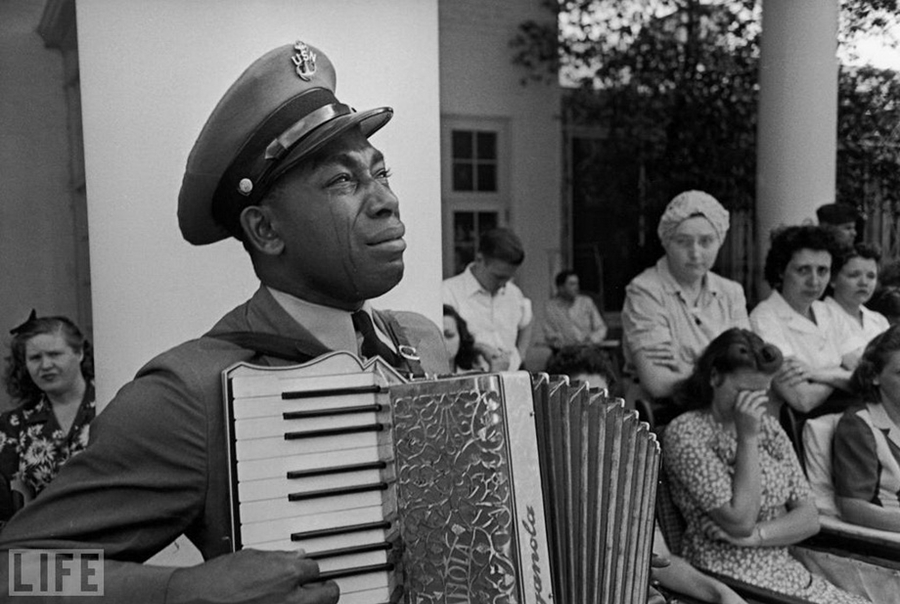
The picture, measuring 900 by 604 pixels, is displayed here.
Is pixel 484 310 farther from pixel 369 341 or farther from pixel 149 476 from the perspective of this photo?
pixel 149 476

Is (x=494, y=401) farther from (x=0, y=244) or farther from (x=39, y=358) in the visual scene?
(x=0, y=244)

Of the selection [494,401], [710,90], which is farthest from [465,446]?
[710,90]

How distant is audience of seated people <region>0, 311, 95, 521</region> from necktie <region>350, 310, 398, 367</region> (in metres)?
1.83

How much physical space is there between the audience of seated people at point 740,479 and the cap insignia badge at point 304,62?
1.83 m

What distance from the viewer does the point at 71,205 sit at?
334cm

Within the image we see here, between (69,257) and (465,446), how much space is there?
8.12 feet

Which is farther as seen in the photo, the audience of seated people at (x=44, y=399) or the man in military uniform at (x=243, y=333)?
the audience of seated people at (x=44, y=399)

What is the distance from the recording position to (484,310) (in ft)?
14.7

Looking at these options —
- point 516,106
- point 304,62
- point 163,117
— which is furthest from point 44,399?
point 516,106

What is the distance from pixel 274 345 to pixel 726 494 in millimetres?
1795

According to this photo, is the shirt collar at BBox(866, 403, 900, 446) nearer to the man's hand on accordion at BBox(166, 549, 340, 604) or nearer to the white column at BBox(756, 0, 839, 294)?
the white column at BBox(756, 0, 839, 294)

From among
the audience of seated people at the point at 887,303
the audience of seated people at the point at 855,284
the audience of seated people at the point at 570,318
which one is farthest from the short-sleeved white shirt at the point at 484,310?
the audience of seated people at the point at 570,318

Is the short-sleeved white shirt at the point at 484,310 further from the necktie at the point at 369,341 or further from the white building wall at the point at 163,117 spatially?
the necktie at the point at 369,341

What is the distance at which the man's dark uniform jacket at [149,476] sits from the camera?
1060mm
